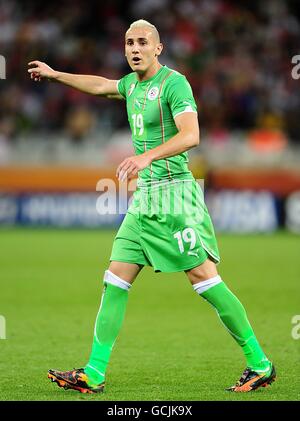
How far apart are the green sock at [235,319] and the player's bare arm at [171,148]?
0.93 meters

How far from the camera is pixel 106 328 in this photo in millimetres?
5508

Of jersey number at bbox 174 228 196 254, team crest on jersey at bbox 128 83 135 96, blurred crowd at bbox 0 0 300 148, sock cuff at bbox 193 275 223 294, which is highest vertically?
blurred crowd at bbox 0 0 300 148

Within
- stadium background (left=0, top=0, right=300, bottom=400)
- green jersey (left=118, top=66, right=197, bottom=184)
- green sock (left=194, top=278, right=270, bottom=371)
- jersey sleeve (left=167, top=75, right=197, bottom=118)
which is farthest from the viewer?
stadium background (left=0, top=0, right=300, bottom=400)

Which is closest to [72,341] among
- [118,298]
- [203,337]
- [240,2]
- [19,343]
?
[19,343]

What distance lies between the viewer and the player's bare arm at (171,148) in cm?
489

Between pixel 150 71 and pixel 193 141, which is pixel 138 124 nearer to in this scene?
pixel 150 71

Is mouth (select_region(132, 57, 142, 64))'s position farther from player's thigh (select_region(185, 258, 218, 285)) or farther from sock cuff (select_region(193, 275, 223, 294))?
sock cuff (select_region(193, 275, 223, 294))

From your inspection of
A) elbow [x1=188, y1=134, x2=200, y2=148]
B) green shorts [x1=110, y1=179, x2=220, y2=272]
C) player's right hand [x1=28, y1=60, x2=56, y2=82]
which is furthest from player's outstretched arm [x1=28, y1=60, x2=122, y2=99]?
elbow [x1=188, y1=134, x2=200, y2=148]

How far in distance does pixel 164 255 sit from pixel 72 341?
7.12 feet

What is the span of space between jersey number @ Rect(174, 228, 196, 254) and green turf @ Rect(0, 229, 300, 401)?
872 mm

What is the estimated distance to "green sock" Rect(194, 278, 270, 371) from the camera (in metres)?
5.54

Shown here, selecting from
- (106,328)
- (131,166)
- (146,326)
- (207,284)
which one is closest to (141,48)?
(131,166)

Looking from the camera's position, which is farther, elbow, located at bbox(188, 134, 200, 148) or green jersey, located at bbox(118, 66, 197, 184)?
green jersey, located at bbox(118, 66, 197, 184)

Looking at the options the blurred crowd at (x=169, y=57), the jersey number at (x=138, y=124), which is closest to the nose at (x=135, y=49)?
the jersey number at (x=138, y=124)
